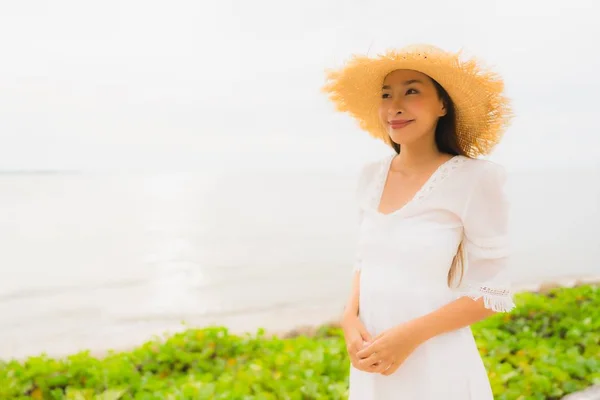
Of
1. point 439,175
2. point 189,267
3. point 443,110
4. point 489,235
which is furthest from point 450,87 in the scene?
point 189,267

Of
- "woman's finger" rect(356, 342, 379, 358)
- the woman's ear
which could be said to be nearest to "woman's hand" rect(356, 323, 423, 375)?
"woman's finger" rect(356, 342, 379, 358)

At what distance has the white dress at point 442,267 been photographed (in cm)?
129

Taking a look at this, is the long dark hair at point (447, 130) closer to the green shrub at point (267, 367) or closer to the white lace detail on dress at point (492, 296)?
the white lace detail on dress at point (492, 296)

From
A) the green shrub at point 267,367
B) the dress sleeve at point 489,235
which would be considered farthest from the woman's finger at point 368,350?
the green shrub at point 267,367

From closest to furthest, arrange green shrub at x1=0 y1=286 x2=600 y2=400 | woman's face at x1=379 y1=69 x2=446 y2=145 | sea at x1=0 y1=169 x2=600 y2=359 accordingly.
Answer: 1. woman's face at x1=379 y1=69 x2=446 y2=145
2. green shrub at x1=0 y1=286 x2=600 y2=400
3. sea at x1=0 y1=169 x2=600 y2=359

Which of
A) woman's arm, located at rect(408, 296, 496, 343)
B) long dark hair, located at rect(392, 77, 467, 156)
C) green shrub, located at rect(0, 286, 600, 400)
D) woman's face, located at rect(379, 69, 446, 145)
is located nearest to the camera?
woman's arm, located at rect(408, 296, 496, 343)

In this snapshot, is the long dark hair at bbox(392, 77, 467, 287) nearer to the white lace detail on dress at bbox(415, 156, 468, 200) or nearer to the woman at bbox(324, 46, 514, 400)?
the woman at bbox(324, 46, 514, 400)

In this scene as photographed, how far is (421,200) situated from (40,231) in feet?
37.6

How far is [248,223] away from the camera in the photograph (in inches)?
484

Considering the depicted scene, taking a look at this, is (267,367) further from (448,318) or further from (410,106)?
(410,106)

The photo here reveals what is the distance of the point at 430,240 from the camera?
4.30 ft

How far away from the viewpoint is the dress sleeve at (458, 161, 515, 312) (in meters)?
1.28

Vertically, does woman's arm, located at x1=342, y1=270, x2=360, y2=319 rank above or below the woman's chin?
below

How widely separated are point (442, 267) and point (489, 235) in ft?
0.46
